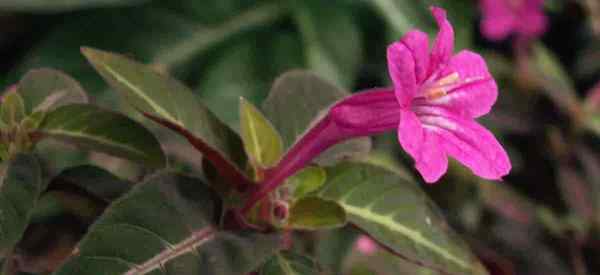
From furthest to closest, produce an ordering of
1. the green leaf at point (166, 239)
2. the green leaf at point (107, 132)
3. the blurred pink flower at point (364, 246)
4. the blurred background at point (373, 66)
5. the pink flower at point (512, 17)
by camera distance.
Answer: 1. the pink flower at point (512, 17)
2. the blurred background at point (373, 66)
3. the blurred pink flower at point (364, 246)
4. the green leaf at point (107, 132)
5. the green leaf at point (166, 239)

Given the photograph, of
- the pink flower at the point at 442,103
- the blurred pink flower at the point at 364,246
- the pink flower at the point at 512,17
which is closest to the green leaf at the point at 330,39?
the pink flower at the point at 512,17

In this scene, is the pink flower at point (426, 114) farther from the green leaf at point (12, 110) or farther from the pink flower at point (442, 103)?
the green leaf at point (12, 110)

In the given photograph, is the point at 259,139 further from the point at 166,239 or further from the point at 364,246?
the point at 364,246

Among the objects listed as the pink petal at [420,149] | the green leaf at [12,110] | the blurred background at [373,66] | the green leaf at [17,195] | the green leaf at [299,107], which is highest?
the green leaf at [12,110]

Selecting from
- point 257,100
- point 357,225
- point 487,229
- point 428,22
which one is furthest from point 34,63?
point 357,225

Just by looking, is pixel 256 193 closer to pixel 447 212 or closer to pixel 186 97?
pixel 186 97

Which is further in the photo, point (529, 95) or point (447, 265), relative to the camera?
point (529, 95)

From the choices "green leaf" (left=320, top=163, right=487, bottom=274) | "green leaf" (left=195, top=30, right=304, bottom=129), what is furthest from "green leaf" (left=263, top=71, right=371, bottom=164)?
"green leaf" (left=195, top=30, right=304, bottom=129)
